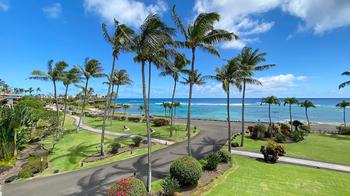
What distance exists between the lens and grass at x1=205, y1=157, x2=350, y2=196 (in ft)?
40.8

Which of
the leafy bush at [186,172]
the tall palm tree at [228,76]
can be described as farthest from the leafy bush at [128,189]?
the tall palm tree at [228,76]

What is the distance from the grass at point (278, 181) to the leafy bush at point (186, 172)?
4.20ft

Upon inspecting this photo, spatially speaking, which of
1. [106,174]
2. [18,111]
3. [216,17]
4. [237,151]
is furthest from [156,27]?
[18,111]

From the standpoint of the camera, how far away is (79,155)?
21.7 m

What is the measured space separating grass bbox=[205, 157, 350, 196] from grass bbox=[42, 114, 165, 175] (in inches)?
407

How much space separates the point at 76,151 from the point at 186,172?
51.5 ft

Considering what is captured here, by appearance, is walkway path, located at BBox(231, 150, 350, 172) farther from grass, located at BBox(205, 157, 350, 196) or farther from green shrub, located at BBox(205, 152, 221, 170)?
green shrub, located at BBox(205, 152, 221, 170)

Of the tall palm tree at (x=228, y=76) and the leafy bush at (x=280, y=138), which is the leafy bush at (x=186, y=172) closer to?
the tall palm tree at (x=228, y=76)

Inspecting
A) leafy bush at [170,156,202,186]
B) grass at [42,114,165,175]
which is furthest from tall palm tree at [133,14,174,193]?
grass at [42,114,165,175]

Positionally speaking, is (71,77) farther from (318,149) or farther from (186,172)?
(318,149)

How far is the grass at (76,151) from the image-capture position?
18.9 m

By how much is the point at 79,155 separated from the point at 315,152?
24.7 meters

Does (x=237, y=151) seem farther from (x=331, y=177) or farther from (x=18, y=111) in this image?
(x=18, y=111)

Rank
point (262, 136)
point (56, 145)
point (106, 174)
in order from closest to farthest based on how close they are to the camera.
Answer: point (106, 174), point (56, 145), point (262, 136)
